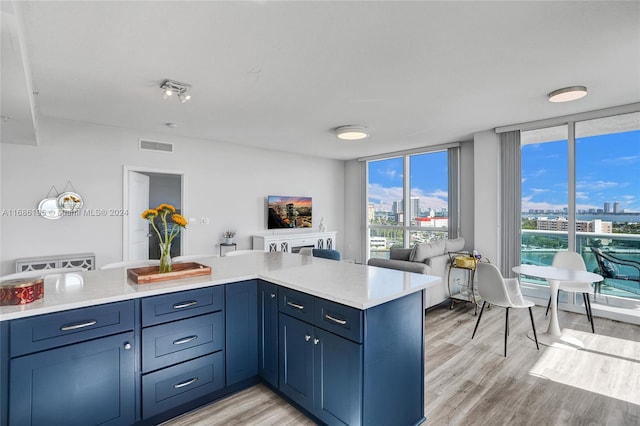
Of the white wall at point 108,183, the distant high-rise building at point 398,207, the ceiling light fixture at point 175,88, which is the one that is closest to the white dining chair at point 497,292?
the ceiling light fixture at point 175,88

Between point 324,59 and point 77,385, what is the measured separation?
276 cm

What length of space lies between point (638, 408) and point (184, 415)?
10.3 feet

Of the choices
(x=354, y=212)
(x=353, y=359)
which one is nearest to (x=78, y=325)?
(x=353, y=359)

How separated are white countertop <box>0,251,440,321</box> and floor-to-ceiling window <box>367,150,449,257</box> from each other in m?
4.21

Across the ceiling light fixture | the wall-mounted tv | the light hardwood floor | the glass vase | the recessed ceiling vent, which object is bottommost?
the light hardwood floor

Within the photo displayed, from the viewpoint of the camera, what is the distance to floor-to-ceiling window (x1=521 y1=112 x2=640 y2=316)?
13.0 feet

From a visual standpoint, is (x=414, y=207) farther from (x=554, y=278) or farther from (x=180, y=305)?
(x=180, y=305)

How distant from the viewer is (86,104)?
144 inches

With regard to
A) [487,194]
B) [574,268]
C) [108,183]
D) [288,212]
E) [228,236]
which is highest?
[108,183]

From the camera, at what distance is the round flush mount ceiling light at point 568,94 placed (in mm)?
3198

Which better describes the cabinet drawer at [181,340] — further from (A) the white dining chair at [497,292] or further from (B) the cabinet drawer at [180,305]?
(A) the white dining chair at [497,292]

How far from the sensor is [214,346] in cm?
221

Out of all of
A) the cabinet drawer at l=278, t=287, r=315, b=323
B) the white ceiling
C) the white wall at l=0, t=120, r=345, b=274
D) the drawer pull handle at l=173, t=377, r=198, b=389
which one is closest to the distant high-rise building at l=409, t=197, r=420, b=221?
the white ceiling

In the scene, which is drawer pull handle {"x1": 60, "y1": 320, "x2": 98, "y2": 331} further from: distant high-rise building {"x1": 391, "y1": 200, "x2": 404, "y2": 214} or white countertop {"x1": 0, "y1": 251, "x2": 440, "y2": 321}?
distant high-rise building {"x1": 391, "y1": 200, "x2": 404, "y2": 214}
